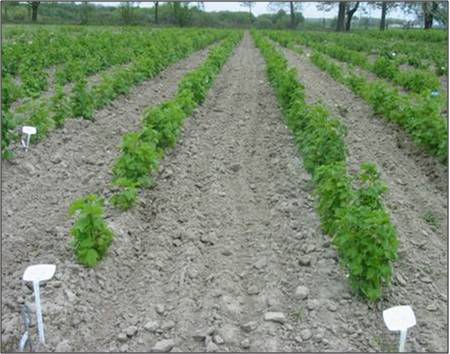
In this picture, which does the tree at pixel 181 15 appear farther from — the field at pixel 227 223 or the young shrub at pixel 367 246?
the young shrub at pixel 367 246

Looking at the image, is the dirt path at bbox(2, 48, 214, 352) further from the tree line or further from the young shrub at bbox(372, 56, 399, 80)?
the tree line

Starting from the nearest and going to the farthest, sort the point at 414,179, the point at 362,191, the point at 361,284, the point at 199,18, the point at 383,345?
the point at 383,345
the point at 361,284
the point at 362,191
the point at 414,179
the point at 199,18

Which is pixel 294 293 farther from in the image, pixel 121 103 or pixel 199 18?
pixel 199 18

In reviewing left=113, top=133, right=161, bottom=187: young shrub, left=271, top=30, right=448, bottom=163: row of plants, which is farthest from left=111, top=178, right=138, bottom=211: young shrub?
left=271, top=30, right=448, bottom=163: row of plants

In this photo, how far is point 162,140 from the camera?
789 cm

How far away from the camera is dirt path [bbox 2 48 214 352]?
511 centimetres

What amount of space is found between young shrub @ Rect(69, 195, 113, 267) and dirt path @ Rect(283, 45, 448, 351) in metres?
2.43

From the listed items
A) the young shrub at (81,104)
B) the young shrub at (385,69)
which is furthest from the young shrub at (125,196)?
the young shrub at (385,69)

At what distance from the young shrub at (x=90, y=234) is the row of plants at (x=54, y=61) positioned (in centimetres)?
420

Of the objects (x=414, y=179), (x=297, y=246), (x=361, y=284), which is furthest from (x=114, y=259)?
(x=414, y=179)

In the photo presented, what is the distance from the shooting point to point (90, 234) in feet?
16.0

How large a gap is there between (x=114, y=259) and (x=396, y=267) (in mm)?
2515

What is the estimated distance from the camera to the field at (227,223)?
4254 millimetres

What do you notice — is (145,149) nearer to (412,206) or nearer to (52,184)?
(52,184)
